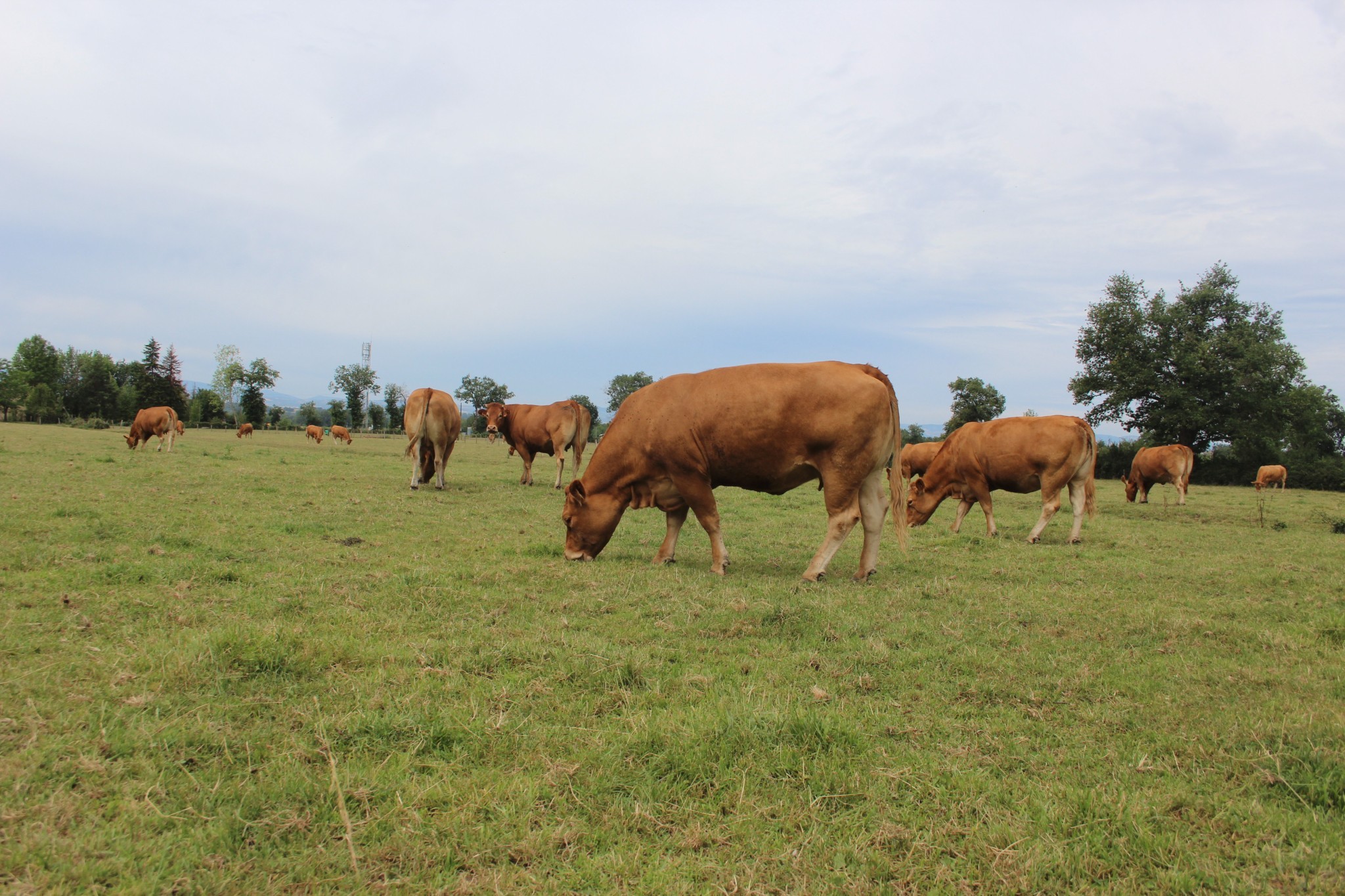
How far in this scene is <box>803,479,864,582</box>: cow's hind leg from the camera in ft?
25.6

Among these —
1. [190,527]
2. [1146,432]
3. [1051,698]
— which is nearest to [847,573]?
[1051,698]

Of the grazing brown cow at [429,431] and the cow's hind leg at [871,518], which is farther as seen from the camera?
the grazing brown cow at [429,431]

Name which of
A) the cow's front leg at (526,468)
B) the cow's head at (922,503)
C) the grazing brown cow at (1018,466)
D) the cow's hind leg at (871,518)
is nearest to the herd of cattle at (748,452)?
the cow's hind leg at (871,518)

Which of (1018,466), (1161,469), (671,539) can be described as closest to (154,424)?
(671,539)

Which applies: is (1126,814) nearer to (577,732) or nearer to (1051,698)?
(1051,698)

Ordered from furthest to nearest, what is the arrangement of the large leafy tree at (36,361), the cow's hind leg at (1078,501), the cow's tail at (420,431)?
the large leafy tree at (36,361)
the cow's tail at (420,431)
the cow's hind leg at (1078,501)

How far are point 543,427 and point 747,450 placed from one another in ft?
41.9

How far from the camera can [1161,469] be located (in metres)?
23.2

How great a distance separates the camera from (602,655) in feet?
15.4

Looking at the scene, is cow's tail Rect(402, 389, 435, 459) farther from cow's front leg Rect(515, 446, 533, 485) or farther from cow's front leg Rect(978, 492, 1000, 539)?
cow's front leg Rect(978, 492, 1000, 539)

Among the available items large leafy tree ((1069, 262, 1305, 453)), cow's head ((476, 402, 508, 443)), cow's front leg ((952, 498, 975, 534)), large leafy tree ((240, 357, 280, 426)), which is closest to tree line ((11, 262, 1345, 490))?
large leafy tree ((1069, 262, 1305, 453))

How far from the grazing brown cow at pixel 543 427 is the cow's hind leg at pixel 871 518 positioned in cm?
1160

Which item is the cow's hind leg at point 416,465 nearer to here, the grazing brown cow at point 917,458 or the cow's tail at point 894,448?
the cow's tail at point 894,448

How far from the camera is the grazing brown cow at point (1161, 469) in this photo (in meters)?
22.8
